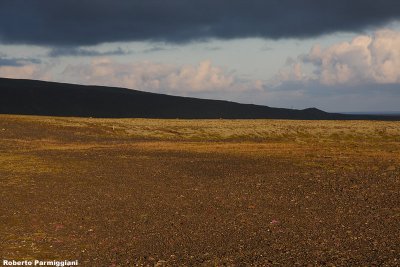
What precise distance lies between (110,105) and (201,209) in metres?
124

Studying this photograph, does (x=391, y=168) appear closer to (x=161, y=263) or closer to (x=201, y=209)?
(x=201, y=209)

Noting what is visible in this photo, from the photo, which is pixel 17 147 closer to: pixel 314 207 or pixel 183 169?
pixel 183 169

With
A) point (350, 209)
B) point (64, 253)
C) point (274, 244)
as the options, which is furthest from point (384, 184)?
point (64, 253)

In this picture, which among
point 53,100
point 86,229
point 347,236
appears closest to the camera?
point 347,236

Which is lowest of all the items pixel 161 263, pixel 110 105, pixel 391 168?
pixel 161 263

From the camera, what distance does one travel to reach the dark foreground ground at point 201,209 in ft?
36.3

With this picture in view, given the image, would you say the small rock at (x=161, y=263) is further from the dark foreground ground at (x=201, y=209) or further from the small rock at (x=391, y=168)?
the small rock at (x=391, y=168)

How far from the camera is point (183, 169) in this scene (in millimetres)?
26172

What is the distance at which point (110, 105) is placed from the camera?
13600 centimetres

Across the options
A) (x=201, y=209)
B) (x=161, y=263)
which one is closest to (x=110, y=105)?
(x=201, y=209)

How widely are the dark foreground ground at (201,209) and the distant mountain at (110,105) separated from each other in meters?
95.3

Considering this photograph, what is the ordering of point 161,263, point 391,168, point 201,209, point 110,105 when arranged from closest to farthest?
point 161,263 → point 201,209 → point 391,168 → point 110,105

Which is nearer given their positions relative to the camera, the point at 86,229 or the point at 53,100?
the point at 86,229

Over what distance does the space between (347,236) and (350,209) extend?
343 centimetres
